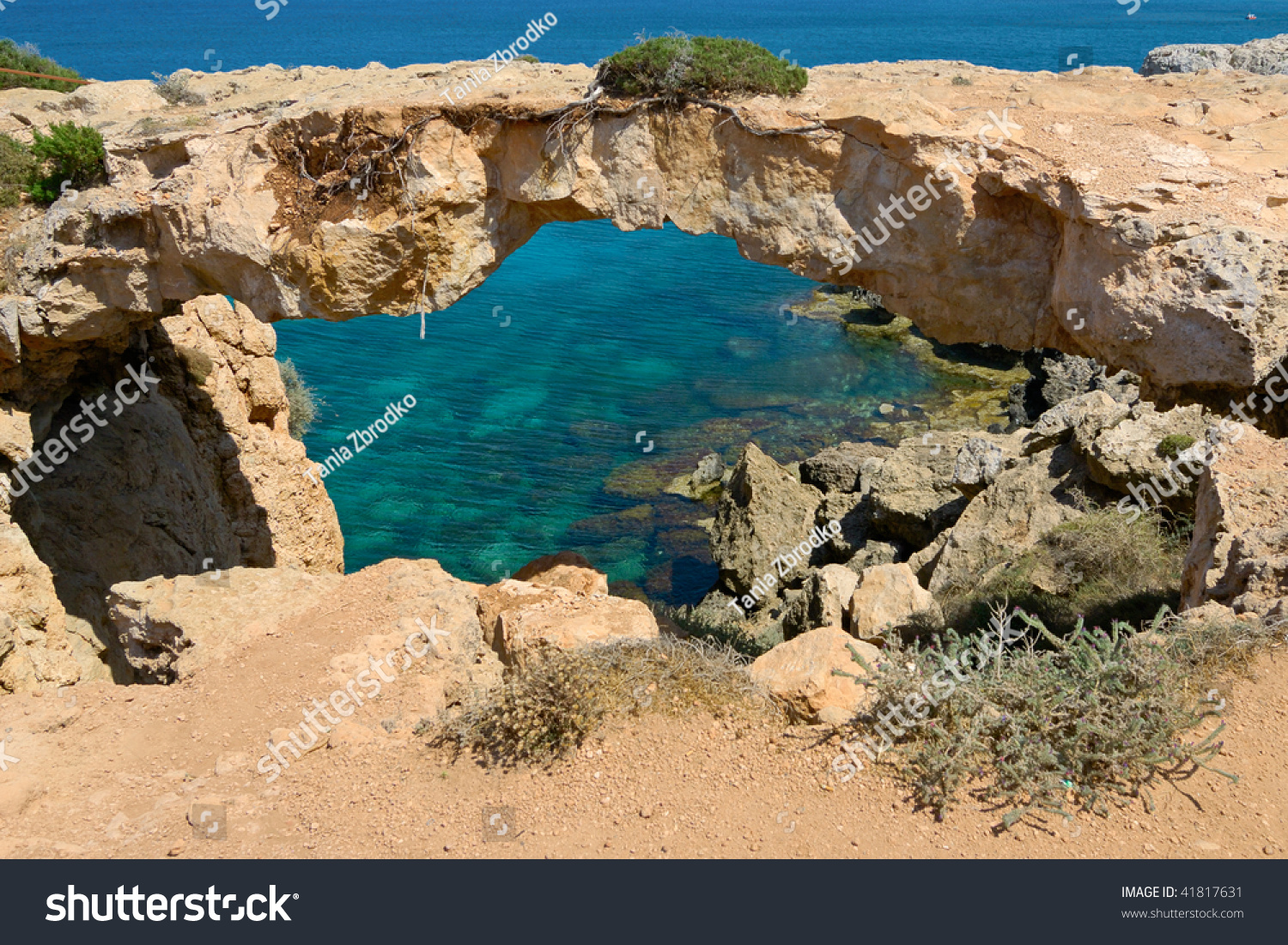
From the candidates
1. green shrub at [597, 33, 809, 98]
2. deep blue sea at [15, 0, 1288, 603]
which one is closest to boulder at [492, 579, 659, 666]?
green shrub at [597, 33, 809, 98]

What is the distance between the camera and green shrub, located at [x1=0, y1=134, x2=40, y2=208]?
10.6m

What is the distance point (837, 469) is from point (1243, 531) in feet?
35.4

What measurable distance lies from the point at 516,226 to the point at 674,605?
30.7ft

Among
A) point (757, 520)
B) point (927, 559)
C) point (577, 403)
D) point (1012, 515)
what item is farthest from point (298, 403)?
point (1012, 515)

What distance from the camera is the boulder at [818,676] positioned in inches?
274

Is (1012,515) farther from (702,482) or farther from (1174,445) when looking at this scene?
(702,482)

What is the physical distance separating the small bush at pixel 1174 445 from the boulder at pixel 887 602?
11.1 ft

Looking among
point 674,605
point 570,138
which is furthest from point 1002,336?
point 674,605

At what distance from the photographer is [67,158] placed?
10.4m

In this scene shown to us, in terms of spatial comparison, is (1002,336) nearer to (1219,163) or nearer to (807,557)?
(1219,163)

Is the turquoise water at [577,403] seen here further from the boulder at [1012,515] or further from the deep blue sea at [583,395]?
the boulder at [1012,515]

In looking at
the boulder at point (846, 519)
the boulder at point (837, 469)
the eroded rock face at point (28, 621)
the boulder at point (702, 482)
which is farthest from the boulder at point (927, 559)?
the eroded rock face at point (28, 621)

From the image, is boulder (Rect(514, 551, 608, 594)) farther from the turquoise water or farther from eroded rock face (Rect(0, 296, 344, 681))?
the turquoise water

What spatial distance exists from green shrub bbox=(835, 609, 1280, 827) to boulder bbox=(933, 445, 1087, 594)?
17.7ft
